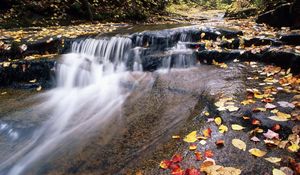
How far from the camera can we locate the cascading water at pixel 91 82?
13.2 feet

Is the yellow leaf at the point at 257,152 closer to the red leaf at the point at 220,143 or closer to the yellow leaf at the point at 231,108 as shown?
the red leaf at the point at 220,143

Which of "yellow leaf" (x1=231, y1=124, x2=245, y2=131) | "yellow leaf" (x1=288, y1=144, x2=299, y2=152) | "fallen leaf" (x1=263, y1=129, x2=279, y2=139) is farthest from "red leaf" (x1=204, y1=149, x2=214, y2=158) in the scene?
"yellow leaf" (x1=288, y1=144, x2=299, y2=152)

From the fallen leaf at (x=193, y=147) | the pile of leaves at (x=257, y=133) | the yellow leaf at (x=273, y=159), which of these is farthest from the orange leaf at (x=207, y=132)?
the yellow leaf at (x=273, y=159)

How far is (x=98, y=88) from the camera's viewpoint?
20.0ft

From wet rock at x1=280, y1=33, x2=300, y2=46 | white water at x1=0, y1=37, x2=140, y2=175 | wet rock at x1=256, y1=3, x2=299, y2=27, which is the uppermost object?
wet rock at x1=256, y1=3, x2=299, y2=27

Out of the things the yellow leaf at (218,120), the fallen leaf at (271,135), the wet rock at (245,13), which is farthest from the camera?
the wet rock at (245,13)

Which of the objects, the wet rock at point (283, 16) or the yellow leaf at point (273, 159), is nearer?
the yellow leaf at point (273, 159)

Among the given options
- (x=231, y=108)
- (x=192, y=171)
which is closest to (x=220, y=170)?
(x=192, y=171)

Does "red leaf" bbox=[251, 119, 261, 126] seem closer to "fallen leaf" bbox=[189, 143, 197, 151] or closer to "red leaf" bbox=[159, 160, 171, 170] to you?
"fallen leaf" bbox=[189, 143, 197, 151]

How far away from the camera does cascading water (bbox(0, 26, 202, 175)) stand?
13.2 ft

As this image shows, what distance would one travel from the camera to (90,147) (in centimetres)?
363

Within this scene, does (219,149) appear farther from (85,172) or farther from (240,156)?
(85,172)

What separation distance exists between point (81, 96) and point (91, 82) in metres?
0.68

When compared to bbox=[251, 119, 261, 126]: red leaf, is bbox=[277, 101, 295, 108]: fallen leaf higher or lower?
higher
